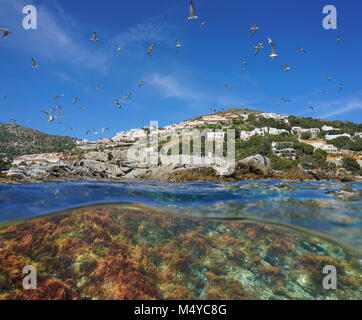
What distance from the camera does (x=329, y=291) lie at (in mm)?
5992

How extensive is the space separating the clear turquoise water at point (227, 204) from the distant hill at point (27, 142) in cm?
9928

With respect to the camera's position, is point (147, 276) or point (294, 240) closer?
point (147, 276)

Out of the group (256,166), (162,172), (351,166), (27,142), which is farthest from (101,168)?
(27,142)

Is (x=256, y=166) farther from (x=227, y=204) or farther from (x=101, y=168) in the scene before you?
(x=101, y=168)

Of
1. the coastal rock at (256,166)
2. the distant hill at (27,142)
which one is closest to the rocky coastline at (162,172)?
the coastal rock at (256,166)

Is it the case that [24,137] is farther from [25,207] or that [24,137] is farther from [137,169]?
[25,207]

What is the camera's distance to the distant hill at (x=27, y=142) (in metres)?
105

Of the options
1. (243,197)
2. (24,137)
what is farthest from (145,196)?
(24,137)

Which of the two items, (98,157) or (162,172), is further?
(98,157)

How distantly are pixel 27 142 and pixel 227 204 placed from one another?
13190 cm

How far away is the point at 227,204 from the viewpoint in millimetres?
10148

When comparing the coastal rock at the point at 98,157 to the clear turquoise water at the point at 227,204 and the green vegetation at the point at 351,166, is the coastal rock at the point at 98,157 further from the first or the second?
the green vegetation at the point at 351,166
